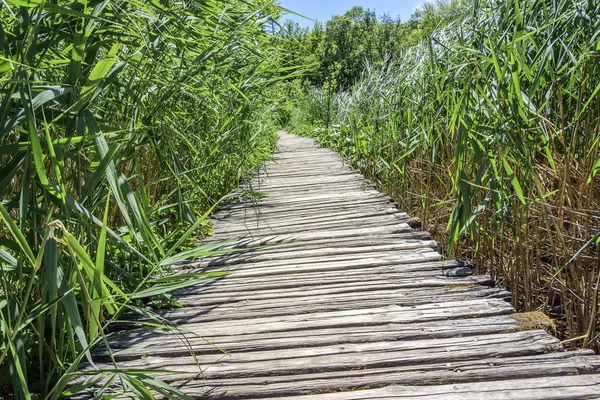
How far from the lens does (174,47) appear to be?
237 cm

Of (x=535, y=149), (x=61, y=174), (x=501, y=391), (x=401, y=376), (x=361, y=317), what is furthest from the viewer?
(x=535, y=149)

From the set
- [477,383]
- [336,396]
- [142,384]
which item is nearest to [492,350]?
[477,383]

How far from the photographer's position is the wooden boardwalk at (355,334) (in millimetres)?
1765

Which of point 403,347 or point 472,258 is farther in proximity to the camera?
point 472,258

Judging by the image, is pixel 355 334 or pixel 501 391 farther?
pixel 355 334

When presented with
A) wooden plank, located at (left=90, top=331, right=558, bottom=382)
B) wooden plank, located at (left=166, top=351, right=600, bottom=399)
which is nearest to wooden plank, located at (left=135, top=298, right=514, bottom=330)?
wooden plank, located at (left=90, top=331, right=558, bottom=382)

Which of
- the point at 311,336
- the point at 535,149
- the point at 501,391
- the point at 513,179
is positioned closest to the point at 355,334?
the point at 311,336

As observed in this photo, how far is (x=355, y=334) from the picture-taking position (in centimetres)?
214

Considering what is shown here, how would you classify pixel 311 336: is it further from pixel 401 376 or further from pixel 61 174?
pixel 61 174

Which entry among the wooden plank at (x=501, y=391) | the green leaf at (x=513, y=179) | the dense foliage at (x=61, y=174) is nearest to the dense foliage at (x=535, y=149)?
the green leaf at (x=513, y=179)

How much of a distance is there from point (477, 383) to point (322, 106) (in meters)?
10.9

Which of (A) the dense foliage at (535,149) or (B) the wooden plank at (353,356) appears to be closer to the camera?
(B) the wooden plank at (353,356)

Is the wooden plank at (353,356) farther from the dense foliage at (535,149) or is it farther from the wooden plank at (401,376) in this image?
the dense foliage at (535,149)

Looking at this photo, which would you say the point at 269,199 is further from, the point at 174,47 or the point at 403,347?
the point at 403,347
